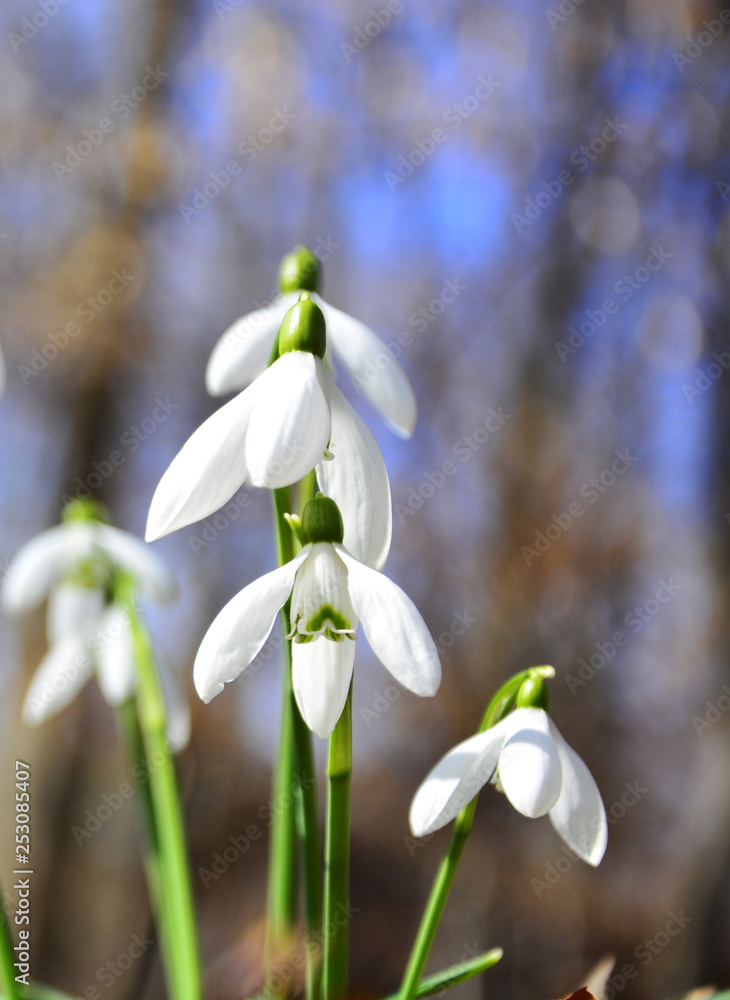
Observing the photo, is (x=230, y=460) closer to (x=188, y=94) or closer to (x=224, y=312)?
(x=224, y=312)

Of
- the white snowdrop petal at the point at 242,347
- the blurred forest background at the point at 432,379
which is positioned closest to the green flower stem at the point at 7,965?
the white snowdrop petal at the point at 242,347

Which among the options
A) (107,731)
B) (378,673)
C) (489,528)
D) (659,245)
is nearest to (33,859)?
(107,731)

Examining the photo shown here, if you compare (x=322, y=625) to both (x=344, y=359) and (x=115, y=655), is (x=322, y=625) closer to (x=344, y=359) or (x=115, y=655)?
(x=344, y=359)

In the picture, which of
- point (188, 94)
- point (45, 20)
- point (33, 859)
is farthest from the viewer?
point (188, 94)

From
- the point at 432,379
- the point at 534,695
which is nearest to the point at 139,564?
the point at 534,695

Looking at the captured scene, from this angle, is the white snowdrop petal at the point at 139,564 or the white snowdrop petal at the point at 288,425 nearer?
the white snowdrop petal at the point at 288,425

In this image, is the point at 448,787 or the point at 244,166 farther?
the point at 244,166

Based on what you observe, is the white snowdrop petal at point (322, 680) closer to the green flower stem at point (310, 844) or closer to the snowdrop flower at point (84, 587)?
the green flower stem at point (310, 844)
